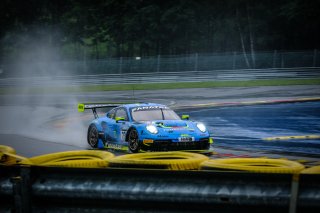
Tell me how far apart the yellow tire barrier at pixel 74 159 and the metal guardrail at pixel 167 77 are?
117ft

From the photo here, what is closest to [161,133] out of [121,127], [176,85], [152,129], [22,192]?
[152,129]

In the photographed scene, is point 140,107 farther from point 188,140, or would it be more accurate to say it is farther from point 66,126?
point 66,126

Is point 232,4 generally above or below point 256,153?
above

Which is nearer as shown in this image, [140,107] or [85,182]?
[85,182]

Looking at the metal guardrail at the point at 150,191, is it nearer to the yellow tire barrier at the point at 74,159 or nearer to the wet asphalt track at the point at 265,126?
the yellow tire barrier at the point at 74,159

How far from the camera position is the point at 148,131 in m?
12.0

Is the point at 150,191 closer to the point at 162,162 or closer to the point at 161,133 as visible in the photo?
the point at 162,162

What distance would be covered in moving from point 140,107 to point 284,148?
10.9 ft

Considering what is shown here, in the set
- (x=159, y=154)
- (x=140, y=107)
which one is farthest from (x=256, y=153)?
(x=159, y=154)

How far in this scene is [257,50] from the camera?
185ft

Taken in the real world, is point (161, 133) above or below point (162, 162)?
below

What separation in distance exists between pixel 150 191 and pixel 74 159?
6.57ft

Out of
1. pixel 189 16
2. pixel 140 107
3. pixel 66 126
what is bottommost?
pixel 66 126

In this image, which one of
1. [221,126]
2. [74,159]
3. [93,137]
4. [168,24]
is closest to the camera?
[74,159]
